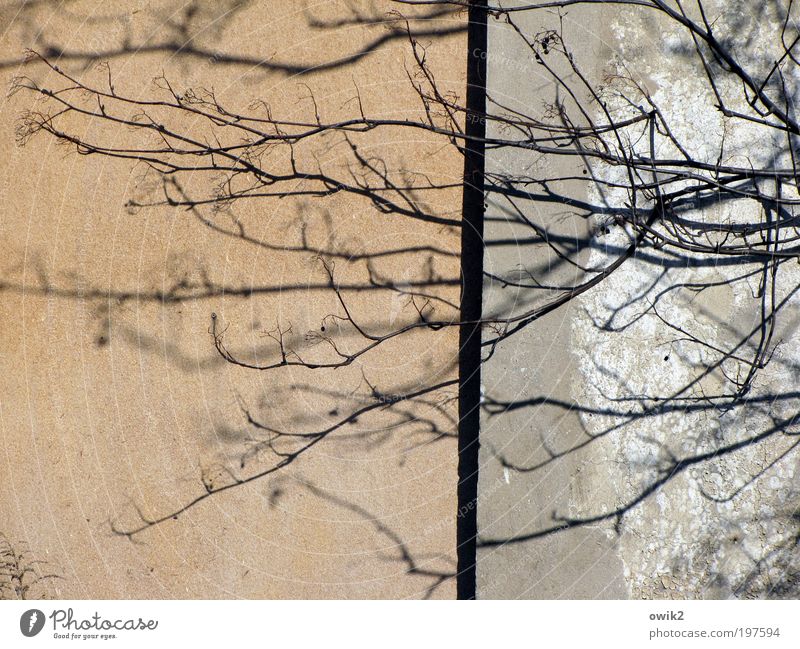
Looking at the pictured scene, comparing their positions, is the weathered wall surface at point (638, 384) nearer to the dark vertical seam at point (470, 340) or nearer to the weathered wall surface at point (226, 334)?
the dark vertical seam at point (470, 340)

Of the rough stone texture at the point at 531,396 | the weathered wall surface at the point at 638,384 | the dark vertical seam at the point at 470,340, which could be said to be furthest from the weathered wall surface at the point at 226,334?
the weathered wall surface at the point at 638,384

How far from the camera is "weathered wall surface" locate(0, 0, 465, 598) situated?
260 inches

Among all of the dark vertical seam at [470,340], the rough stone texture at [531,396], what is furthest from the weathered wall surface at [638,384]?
the dark vertical seam at [470,340]

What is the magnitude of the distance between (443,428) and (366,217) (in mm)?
2065

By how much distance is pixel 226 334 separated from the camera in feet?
21.9

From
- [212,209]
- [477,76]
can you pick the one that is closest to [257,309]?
[212,209]

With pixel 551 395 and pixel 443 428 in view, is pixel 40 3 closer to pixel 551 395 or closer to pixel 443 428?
pixel 443 428

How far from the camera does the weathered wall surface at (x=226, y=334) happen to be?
661cm

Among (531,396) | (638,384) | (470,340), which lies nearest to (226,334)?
(470,340)

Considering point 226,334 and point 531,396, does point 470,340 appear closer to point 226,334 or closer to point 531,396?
point 531,396

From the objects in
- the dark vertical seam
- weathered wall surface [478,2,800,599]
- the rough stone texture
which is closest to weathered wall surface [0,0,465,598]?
the dark vertical seam

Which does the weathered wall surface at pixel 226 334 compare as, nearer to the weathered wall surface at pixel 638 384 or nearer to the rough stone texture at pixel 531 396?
the rough stone texture at pixel 531 396

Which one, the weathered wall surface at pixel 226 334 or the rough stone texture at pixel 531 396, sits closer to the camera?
the rough stone texture at pixel 531 396

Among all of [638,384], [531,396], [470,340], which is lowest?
[531,396]
